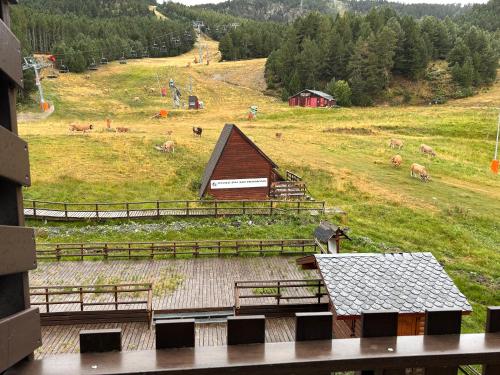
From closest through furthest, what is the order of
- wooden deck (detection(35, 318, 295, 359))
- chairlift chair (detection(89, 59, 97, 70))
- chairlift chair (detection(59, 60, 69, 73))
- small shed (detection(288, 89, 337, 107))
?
1. wooden deck (detection(35, 318, 295, 359))
2. small shed (detection(288, 89, 337, 107))
3. chairlift chair (detection(59, 60, 69, 73))
4. chairlift chair (detection(89, 59, 97, 70))

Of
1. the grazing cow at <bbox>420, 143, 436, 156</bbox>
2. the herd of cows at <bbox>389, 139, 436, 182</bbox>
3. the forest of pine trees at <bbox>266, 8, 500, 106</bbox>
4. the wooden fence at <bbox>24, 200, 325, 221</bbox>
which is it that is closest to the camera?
the wooden fence at <bbox>24, 200, 325, 221</bbox>

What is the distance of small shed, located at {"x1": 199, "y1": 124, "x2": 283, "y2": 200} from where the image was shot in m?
29.8

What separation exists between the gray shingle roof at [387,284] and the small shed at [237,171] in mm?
16982

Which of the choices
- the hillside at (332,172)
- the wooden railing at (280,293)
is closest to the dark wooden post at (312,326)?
the wooden railing at (280,293)

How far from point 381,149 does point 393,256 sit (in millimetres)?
34425

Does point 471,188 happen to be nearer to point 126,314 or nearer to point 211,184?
point 211,184

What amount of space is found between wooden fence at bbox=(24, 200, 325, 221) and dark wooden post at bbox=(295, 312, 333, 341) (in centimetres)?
2322

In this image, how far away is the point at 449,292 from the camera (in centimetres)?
1204

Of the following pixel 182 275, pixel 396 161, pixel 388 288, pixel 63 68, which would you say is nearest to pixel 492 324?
pixel 388 288

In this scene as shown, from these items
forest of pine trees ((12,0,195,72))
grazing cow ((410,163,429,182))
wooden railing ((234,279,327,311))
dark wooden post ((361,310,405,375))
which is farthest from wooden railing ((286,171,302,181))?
forest of pine trees ((12,0,195,72))

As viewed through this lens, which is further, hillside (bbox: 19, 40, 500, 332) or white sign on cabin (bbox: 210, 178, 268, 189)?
white sign on cabin (bbox: 210, 178, 268, 189)

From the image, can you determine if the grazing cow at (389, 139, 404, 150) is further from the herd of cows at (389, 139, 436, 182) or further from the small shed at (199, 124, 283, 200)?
the small shed at (199, 124, 283, 200)

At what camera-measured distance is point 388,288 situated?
12180 millimetres

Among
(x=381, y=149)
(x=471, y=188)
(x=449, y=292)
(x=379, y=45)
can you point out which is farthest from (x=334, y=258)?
(x=379, y=45)
